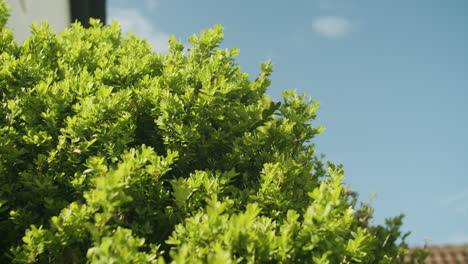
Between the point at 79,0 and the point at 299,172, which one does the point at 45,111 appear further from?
the point at 79,0

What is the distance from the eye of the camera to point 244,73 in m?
6.48

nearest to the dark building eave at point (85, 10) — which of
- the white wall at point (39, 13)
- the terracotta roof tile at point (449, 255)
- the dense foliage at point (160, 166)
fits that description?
the white wall at point (39, 13)

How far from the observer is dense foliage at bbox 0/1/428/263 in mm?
4047

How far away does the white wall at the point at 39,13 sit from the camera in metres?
11.5

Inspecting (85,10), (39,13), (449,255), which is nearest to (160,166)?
(85,10)

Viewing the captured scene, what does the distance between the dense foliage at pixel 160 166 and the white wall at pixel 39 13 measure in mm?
5696

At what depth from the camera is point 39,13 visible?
11938mm

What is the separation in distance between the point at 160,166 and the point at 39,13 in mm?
9378

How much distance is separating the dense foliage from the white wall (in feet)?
18.7

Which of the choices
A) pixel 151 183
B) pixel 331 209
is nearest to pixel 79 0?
pixel 151 183

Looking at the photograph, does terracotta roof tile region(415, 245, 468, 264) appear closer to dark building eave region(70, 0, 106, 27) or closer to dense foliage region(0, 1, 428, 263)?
dense foliage region(0, 1, 428, 263)

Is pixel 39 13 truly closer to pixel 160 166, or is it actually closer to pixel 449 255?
pixel 160 166

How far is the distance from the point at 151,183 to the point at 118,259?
1415mm

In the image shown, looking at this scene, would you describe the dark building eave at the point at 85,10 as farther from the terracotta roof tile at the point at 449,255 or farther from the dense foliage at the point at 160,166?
the terracotta roof tile at the point at 449,255
